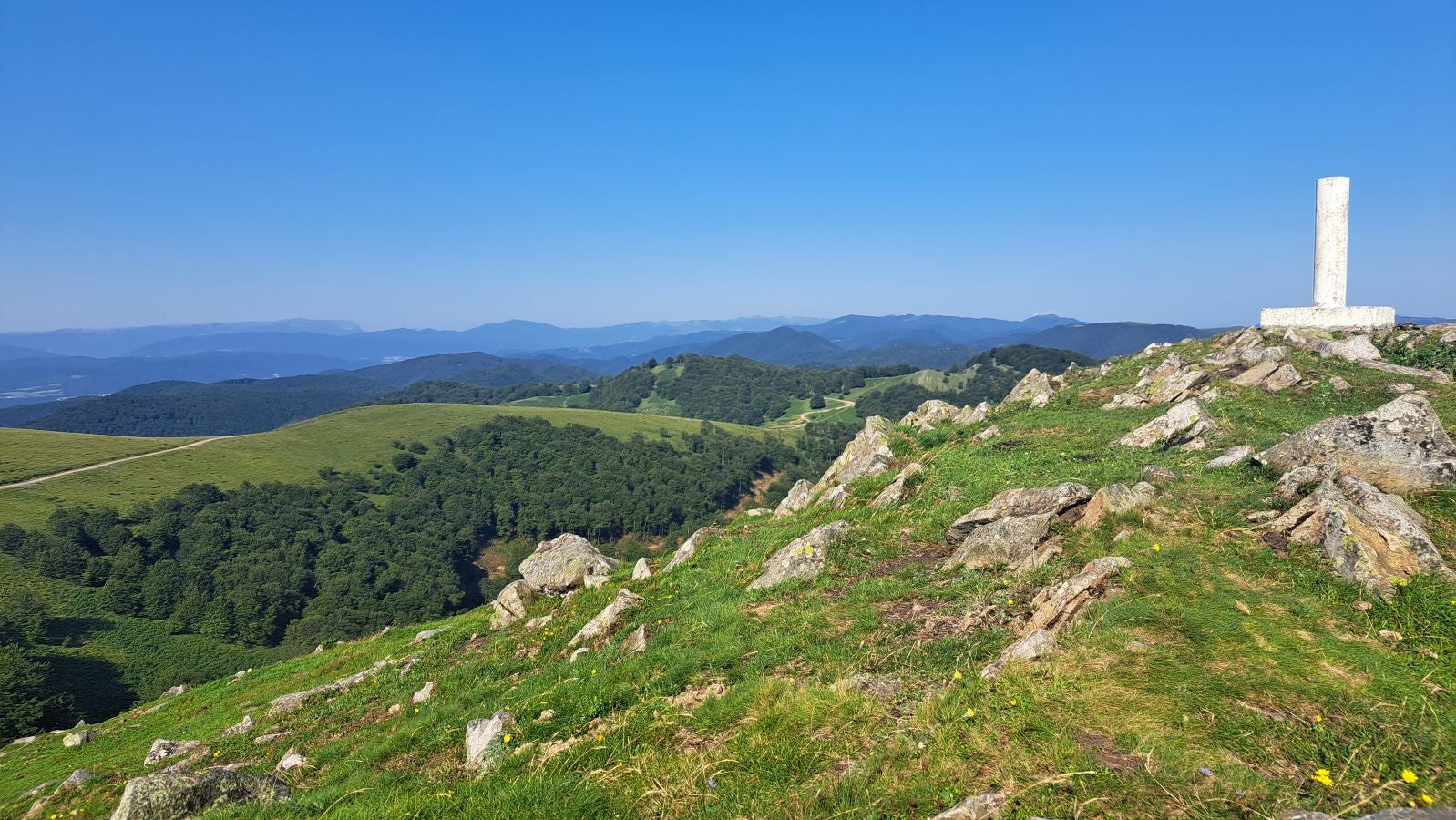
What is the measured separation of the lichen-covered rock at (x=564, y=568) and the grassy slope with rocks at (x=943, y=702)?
5.08 m

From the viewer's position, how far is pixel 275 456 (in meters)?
137

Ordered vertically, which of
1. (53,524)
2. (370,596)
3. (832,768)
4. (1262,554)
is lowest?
(370,596)

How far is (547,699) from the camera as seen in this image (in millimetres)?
11203

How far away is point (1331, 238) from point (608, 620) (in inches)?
1662

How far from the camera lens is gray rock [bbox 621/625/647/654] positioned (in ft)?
42.7

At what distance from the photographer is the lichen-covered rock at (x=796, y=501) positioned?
76.7ft

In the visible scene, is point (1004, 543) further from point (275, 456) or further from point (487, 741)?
point (275, 456)

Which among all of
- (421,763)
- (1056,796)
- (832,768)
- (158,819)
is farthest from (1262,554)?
(158,819)

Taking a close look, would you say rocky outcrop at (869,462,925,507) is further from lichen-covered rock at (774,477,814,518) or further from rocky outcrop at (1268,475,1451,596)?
rocky outcrop at (1268,475,1451,596)

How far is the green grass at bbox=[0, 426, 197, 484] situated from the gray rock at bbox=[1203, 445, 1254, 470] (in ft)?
518

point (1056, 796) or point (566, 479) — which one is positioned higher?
point (1056, 796)

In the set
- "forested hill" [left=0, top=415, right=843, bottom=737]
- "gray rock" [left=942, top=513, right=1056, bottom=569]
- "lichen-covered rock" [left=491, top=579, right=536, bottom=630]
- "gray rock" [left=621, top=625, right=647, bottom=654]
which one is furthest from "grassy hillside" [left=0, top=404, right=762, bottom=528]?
"gray rock" [left=942, top=513, right=1056, bottom=569]

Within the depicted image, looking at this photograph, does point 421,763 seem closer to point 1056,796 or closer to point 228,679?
point 1056,796

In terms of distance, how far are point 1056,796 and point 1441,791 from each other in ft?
11.7
